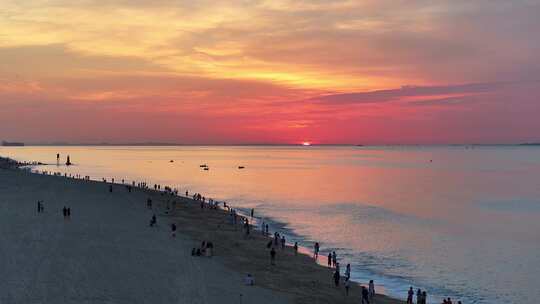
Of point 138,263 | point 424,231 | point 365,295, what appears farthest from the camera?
point 424,231

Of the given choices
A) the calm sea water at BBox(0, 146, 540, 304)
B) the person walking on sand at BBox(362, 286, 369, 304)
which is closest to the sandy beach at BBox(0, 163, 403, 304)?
the person walking on sand at BBox(362, 286, 369, 304)

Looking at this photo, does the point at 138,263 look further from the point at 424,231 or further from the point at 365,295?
the point at 424,231

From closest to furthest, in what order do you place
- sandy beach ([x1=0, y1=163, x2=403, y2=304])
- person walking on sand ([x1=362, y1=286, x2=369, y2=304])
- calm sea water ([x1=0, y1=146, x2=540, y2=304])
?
sandy beach ([x1=0, y1=163, x2=403, y2=304])
person walking on sand ([x1=362, y1=286, x2=369, y2=304])
calm sea water ([x1=0, y1=146, x2=540, y2=304])

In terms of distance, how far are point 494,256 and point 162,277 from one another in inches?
1106

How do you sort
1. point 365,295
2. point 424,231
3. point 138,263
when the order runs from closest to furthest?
point 365,295
point 138,263
point 424,231

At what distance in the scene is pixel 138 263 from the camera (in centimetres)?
2892

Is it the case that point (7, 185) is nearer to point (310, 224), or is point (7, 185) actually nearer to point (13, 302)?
point (310, 224)

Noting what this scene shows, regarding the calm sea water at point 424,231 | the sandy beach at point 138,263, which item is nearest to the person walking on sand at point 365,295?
the sandy beach at point 138,263

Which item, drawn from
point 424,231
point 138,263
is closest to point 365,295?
point 138,263

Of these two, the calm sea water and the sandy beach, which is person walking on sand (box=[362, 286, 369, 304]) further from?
the calm sea water

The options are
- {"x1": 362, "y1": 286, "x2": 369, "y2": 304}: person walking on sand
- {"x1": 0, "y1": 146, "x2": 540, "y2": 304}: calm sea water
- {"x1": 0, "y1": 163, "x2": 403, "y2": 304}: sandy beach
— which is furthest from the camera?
{"x1": 0, "y1": 146, "x2": 540, "y2": 304}: calm sea water

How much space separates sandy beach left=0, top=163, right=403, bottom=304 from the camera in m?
23.3

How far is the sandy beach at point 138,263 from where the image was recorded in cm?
2333

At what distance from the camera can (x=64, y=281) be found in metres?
24.3
